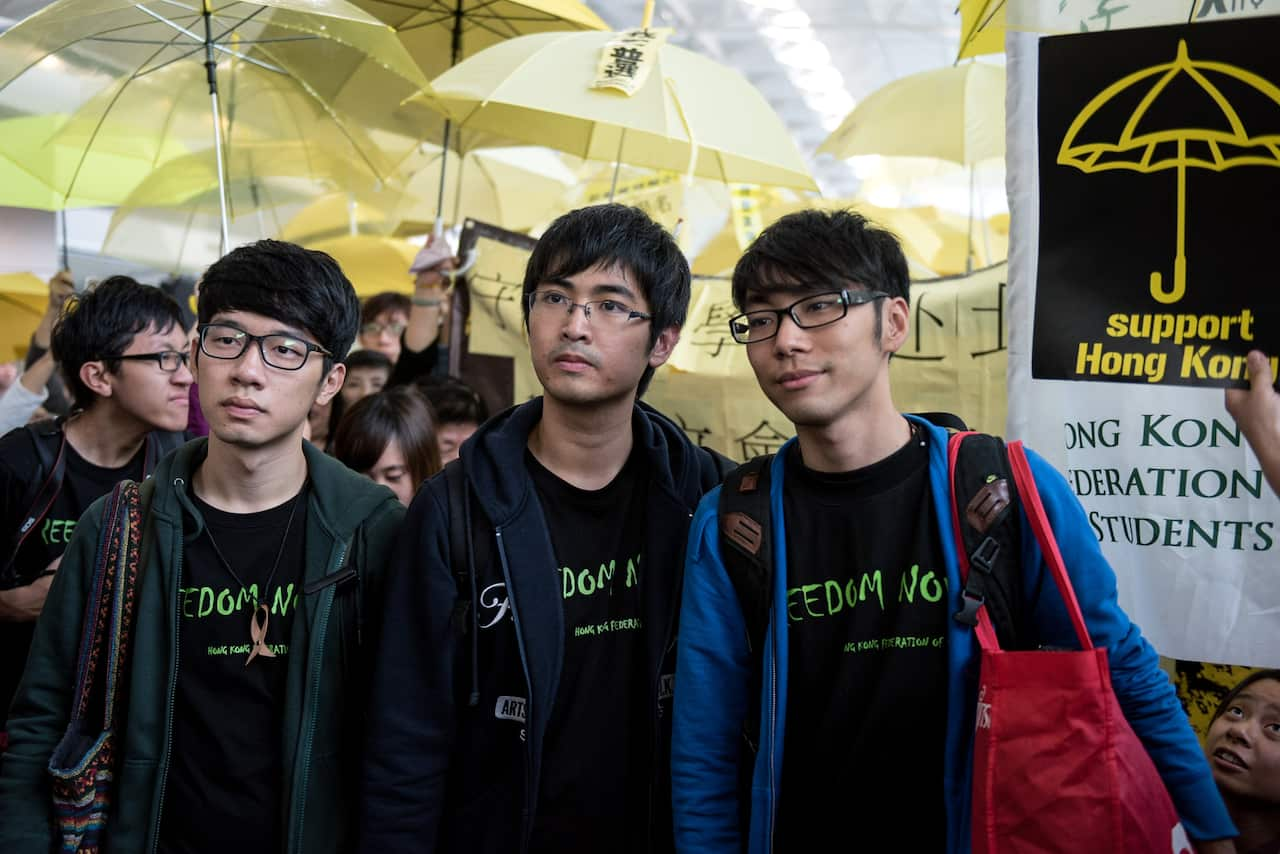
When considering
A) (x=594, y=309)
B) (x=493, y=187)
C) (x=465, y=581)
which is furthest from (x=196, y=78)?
(x=465, y=581)

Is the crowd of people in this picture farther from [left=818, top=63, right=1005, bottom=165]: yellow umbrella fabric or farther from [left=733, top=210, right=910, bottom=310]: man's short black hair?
[left=818, top=63, right=1005, bottom=165]: yellow umbrella fabric

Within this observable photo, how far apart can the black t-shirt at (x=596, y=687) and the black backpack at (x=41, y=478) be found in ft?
4.57

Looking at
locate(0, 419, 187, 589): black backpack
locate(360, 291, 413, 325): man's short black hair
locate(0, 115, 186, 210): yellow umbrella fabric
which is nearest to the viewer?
locate(0, 419, 187, 589): black backpack

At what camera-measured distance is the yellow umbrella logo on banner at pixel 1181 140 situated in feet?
7.88

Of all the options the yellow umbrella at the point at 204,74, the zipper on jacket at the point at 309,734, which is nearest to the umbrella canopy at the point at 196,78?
the yellow umbrella at the point at 204,74

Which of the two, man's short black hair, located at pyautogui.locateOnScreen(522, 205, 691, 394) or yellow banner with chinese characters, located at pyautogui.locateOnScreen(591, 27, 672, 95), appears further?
yellow banner with chinese characters, located at pyautogui.locateOnScreen(591, 27, 672, 95)

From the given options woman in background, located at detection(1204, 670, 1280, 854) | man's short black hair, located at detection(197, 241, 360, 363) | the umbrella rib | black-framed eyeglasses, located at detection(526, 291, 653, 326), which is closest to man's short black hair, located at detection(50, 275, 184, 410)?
man's short black hair, located at detection(197, 241, 360, 363)

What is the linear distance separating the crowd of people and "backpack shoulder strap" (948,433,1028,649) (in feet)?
0.08

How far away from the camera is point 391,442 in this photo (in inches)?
155

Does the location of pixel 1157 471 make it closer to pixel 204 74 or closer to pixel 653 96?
pixel 653 96

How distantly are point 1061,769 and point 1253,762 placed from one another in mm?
1145

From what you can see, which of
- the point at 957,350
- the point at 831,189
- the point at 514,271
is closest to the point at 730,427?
the point at 957,350

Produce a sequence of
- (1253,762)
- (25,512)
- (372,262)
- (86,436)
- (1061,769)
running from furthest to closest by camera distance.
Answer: (372,262), (86,436), (25,512), (1253,762), (1061,769)

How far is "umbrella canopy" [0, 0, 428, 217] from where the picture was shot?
4426mm
